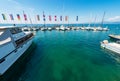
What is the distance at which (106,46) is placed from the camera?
19.1m

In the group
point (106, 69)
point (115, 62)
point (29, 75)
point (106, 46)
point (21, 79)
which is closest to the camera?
point (21, 79)

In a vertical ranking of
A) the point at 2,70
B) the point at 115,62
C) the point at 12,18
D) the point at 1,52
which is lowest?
the point at 115,62

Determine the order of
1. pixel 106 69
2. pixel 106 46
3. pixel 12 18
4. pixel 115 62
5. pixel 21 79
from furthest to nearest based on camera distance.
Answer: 1. pixel 12 18
2. pixel 106 46
3. pixel 115 62
4. pixel 106 69
5. pixel 21 79

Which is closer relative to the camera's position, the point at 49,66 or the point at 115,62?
the point at 49,66

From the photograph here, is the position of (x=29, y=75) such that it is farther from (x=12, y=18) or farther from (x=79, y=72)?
(x=12, y=18)

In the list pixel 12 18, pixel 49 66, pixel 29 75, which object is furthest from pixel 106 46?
pixel 12 18

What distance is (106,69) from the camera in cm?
1125

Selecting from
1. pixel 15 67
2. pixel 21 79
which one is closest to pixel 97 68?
pixel 21 79

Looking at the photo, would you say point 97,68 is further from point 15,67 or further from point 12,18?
point 12,18

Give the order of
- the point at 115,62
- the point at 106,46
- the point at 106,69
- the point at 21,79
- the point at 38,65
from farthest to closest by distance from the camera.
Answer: the point at 106,46 < the point at 115,62 < the point at 38,65 < the point at 106,69 < the point at 21,79

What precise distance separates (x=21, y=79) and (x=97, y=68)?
35.9ft

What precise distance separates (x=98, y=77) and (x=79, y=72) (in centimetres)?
241

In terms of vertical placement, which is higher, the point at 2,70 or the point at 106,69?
the point at 2,70

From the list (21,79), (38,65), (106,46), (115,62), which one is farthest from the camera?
(106,46)
